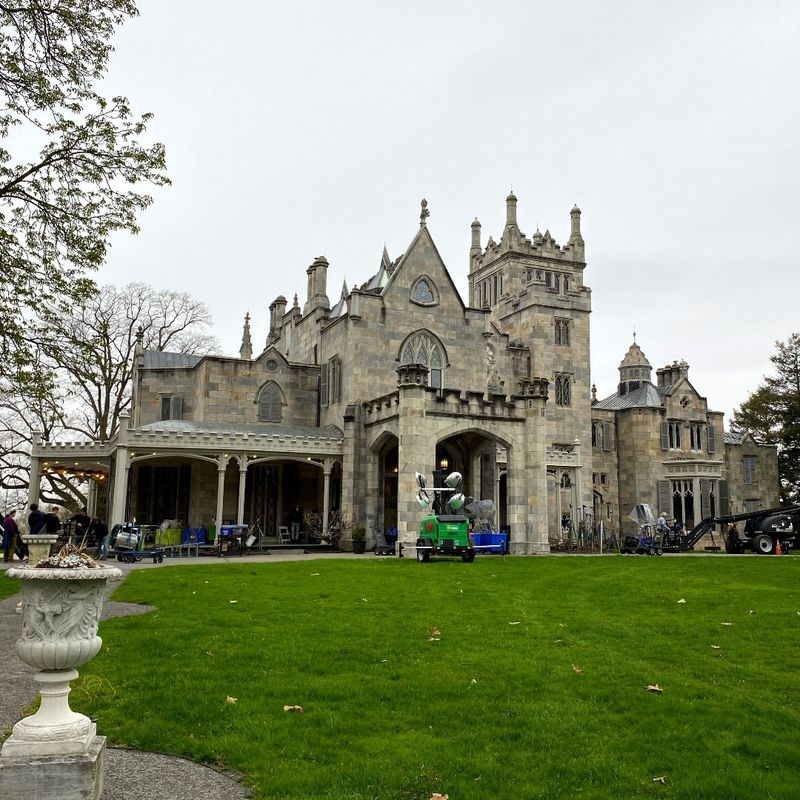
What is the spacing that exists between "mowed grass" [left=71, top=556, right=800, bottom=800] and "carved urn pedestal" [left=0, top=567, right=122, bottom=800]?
1.34 meters

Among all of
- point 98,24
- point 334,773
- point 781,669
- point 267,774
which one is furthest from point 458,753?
point 98,24

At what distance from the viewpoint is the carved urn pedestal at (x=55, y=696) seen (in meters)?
4.89

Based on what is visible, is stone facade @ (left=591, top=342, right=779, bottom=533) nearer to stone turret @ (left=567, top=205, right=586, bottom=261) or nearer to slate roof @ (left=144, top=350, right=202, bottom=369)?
stone turret @ (left=567, top=205, right=586, bottom=261)

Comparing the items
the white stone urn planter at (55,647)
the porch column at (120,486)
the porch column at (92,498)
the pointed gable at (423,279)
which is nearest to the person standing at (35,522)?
the porch column at (120,486)

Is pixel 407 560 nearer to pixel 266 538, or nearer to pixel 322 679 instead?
pixel 266 538

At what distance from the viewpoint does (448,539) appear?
23.8 metres

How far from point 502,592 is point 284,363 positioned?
22.9 metres

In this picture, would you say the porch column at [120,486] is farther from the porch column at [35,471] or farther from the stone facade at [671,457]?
the stone facade at [671,457]

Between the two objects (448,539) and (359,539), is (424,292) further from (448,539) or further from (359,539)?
(448,539)

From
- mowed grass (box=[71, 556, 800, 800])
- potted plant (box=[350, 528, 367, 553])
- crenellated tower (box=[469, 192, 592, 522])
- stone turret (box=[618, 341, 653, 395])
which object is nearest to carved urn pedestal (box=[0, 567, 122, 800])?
mowed grass (box=[71, 556, 800, 800])

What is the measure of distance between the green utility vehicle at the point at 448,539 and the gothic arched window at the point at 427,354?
11.7m

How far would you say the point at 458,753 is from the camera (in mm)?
6352

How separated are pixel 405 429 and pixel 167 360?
51.2 feet

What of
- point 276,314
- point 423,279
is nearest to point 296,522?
point 423,279
